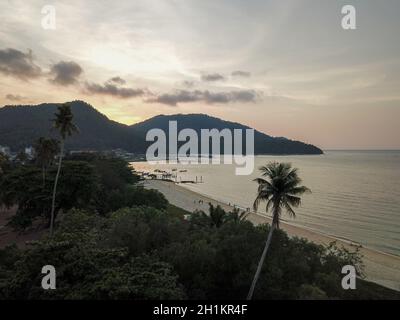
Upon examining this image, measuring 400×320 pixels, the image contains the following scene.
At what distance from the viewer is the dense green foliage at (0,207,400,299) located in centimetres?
1680

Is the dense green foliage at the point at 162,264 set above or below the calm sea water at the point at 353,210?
above

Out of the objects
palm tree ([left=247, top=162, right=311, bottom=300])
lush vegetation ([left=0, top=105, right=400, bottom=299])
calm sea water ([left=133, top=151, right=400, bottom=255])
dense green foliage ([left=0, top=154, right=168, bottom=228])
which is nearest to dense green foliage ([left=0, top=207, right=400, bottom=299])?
lush vegetation ([left=0, top=105, right=400, bottom=299])

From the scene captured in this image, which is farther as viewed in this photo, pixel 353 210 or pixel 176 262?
pixel 353 210

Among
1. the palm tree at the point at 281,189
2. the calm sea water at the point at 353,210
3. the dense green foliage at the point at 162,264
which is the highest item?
the palm tree at the point at 281,189

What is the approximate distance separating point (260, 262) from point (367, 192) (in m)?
89.9

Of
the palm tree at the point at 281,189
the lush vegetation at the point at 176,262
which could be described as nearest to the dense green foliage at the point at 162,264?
the lush vegetation at the point at 176,262

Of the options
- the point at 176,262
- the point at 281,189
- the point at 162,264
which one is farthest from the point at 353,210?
the point at 162,264

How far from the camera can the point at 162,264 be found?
19109mm

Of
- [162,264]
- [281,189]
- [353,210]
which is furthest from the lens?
[353,210]

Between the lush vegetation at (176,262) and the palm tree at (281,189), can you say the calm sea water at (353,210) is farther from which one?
the palm tree at (281,189)

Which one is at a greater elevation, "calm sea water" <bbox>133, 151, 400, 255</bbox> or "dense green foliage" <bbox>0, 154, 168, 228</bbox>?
"dense green foliage" <bbox>0, 154, 168, 228</bbox>

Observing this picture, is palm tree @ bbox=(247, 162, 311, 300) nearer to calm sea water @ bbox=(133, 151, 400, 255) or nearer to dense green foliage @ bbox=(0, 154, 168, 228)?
dense green foliage @ bbox=(0, 154, 168, 228)

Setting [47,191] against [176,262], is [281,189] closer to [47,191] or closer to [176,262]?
[176,262]

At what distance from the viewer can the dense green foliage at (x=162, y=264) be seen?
661 inches
